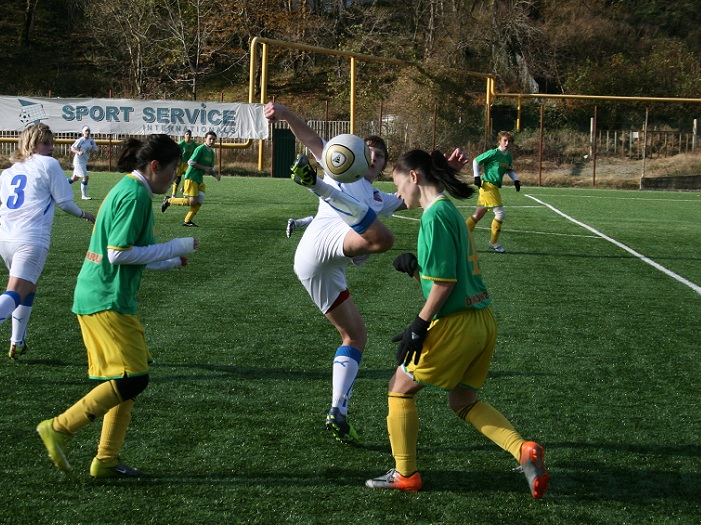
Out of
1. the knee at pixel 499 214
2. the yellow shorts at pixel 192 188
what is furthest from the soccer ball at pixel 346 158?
the yellow shorts at pixel 192 188

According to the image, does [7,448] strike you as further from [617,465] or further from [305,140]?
[617,465]

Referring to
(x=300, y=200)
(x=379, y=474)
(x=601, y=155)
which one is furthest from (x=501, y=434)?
(x=601, y=155)

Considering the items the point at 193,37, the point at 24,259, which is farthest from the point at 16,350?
the point at 193,37

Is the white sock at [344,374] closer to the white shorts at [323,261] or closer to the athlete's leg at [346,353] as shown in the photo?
the athlete's leg at [346,353]

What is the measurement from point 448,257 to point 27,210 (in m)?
3.98

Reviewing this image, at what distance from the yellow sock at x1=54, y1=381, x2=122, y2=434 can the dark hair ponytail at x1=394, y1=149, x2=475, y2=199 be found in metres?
1.87

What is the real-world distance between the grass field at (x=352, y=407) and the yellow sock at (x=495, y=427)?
0.98ft

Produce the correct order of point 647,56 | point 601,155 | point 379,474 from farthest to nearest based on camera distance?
point 647,56
point 601,155
point 379,474

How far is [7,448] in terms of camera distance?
15.6ft

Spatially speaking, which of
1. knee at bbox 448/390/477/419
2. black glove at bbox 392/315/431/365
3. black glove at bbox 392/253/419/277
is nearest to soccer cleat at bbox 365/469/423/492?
knee at bbox 448/390/477/419

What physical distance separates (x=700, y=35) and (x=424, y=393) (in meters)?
50.0

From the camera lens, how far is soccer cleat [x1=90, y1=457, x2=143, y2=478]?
4375 mm

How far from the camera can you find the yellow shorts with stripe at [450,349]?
414 cm

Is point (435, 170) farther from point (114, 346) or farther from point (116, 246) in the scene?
point (114, 346)
